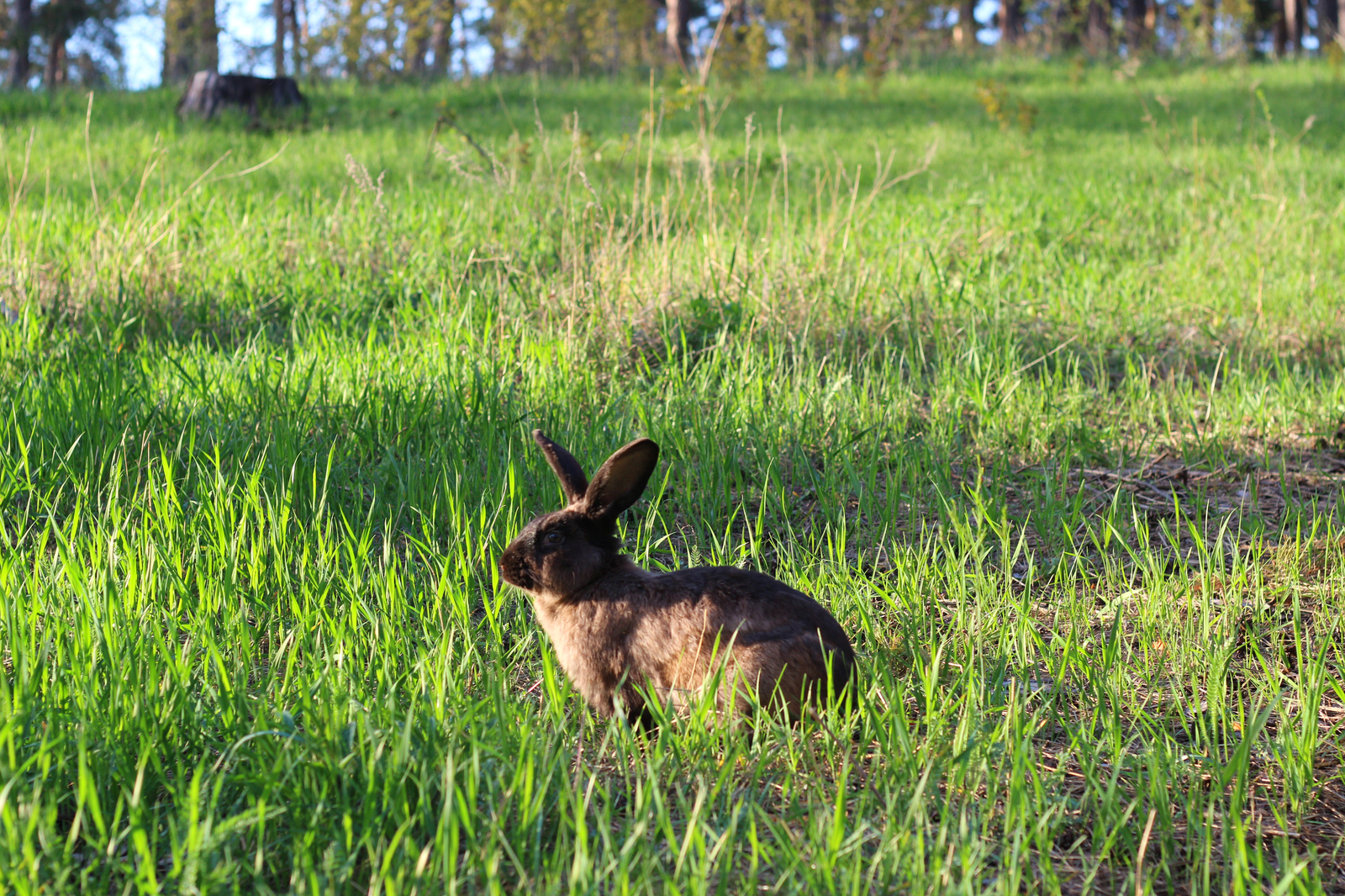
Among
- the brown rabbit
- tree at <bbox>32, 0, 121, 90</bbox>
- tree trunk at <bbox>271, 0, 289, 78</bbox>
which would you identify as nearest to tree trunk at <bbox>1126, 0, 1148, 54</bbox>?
tree trunk at <bbox>271, 0, 289, 78</bbox>

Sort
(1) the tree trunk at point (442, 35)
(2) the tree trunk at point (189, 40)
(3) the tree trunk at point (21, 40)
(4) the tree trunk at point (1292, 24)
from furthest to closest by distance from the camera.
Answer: (4) the tree trunk at point (1292, 24) → (3) the tree trunk at point (21, 40) → (1) the tree trunk at point (442, 35) → (2) the tree trunk at point (189, 40)

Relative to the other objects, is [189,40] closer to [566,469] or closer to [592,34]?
[592,34]

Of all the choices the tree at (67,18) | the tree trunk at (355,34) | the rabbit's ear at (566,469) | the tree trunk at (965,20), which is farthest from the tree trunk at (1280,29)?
the rabbit's ear at (566,469)

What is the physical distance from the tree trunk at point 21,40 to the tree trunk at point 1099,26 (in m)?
23.7

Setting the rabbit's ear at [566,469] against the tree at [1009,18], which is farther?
the tree at [1009,18]

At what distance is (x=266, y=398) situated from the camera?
3.54m

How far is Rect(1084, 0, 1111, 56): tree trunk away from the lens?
23.9 m

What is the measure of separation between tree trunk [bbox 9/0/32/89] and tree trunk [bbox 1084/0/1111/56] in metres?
23.7

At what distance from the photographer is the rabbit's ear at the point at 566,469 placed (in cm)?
231

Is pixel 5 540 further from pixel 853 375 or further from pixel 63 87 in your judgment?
pixel 63 87

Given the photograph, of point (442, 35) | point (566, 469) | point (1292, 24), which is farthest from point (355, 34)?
point (1292, 24)

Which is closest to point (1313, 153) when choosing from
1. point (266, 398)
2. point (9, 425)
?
point (266, 398)

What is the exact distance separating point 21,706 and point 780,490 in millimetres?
2079

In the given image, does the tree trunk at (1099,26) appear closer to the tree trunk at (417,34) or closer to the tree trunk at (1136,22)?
the tree trunk at (1136,22)
